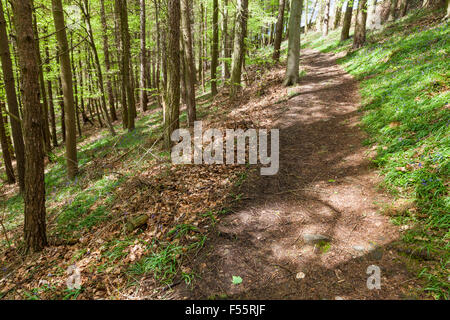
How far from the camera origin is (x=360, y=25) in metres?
12.7

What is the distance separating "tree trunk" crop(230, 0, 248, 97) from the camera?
998 cm

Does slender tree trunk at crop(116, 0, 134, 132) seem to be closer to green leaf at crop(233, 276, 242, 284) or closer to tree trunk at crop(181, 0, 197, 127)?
tree trunk at crop(181, 0, 197, 127)

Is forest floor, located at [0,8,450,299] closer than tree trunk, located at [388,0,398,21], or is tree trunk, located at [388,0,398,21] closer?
forest floor, located at [0,8,450,299]

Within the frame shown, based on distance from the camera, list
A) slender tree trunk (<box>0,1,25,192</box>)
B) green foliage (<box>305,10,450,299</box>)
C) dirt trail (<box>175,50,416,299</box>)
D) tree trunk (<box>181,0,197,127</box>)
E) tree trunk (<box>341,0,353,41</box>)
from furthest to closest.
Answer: tree trunk (<box>341,0,353,41</box>)
tree trunk (<box>181,0,197,127</box>)
slender tree trunk (<box>0,1,25,192</box>)
green foliage (<box>305,10,450,299</box>)
dirt trail (<box>175,50,416,299</box>)

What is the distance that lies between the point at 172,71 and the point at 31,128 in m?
4.01

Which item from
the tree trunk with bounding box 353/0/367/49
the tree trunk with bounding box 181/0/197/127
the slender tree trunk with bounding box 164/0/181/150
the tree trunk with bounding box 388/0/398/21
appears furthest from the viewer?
the tree trunk with bounding box 388/0/398/21

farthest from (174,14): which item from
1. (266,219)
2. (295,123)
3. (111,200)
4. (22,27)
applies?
(266,219)

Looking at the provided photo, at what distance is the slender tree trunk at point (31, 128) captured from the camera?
A: 12.0 feet

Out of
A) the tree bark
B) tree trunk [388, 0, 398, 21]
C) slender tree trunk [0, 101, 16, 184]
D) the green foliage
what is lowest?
slender tree trunk [0, 101, 16, 184]

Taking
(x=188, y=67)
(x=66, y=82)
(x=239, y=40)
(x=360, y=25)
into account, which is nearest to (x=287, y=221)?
(x=188, y=67)

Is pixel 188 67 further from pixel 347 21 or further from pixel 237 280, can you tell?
pixel 347 21

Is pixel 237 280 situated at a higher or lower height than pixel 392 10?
lower

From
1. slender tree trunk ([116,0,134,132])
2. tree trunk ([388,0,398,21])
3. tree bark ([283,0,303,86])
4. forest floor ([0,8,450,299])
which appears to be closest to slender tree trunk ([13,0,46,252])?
forest floor ([0,8,450,299])

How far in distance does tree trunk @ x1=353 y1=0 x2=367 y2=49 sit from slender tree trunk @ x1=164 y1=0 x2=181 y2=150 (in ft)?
35.8
